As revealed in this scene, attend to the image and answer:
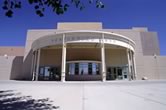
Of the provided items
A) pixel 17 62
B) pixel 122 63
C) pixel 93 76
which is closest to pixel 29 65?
pixel 17 62

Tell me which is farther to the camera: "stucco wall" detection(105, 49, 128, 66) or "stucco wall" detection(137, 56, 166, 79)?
"stucco wall" detection(137, 56, 166, 79)

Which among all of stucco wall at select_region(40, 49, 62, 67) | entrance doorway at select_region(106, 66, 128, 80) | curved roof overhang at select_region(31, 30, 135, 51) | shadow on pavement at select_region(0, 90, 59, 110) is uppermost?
curved roof overhang at select_region(31, 30, 135, 51)

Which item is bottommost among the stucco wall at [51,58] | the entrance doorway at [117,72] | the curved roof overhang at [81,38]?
the entrance doorway at [117,72]

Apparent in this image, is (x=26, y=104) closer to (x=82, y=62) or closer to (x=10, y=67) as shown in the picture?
(x=82, y=62)

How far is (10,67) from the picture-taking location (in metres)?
34.9

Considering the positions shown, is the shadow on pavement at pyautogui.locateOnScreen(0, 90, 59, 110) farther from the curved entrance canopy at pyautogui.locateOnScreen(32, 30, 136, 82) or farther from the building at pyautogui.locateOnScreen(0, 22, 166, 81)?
the building at pyautogui.locateOnScreen(0, 22, 166, 81)

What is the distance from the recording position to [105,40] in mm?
24375

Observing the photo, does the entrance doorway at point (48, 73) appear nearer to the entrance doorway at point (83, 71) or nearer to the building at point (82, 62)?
the building at point (82, 62)

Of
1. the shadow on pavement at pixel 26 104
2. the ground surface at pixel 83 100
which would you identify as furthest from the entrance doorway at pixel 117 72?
the shadow on pavement at pixel 26 104

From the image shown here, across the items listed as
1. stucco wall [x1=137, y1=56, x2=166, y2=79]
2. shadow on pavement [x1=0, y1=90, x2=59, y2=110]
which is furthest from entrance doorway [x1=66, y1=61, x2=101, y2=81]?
shadow on pavement [x1=0, y1=90, x2=59, y2=110]

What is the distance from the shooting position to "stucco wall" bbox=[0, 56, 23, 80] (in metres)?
34.5

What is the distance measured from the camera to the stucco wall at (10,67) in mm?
34500

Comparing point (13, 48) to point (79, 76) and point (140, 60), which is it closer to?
point (79, 76)

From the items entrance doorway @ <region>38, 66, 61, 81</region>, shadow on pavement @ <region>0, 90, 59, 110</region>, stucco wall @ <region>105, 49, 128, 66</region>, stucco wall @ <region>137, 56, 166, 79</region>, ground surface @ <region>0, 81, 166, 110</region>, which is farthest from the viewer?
stucco wall @ <region>137, 56, 166, 79</region>
